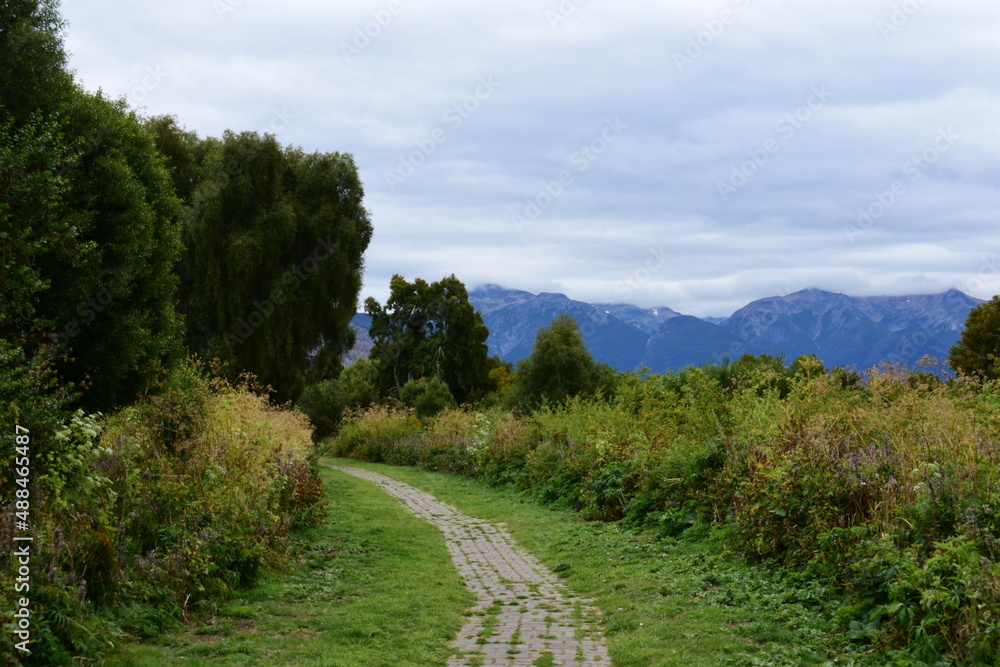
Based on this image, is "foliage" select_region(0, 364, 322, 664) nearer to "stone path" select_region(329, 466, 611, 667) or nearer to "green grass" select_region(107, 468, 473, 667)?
"green grass" select_region(107, 468, 473, 667)

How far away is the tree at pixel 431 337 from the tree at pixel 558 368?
1751 centimetres

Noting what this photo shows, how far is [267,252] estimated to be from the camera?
21938mm

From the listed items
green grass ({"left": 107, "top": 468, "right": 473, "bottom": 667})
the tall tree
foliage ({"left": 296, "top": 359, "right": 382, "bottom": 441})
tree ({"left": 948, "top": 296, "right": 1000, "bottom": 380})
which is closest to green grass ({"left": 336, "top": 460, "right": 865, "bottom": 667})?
green grass ({"left": 107, "top": 468, "right": 473, "bottom": 667})

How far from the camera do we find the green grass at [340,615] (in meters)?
5.74

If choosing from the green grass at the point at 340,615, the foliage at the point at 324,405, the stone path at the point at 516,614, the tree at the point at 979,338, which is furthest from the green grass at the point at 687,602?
the tree at the point at 979,338

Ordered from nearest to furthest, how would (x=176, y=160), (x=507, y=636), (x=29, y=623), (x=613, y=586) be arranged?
(x=29, y=623)
(x=507, y=636)
(x=613, y=586)
(x=176, y=160)

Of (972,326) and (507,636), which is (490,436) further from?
(972,326)

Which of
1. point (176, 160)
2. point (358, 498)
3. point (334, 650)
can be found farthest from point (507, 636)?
point (176, 160)

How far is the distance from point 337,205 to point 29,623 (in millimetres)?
20065

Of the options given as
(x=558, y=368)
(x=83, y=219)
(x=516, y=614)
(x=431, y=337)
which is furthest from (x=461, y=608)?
(x=431, y=337)

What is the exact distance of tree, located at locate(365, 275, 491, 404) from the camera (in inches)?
1832

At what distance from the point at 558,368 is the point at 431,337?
67.5 feet

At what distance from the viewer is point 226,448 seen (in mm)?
9508

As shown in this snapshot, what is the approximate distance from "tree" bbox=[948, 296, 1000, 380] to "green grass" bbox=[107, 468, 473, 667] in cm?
3224
